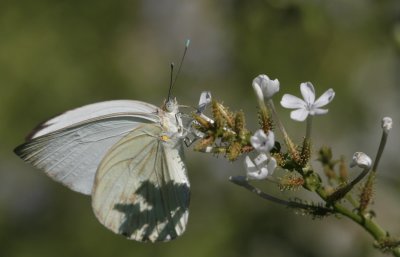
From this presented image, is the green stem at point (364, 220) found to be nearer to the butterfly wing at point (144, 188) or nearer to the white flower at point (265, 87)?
the white flower at point (265, 87)

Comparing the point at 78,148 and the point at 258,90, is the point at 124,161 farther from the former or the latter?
the point at 258,90

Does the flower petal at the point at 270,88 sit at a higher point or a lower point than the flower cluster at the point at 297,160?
higher

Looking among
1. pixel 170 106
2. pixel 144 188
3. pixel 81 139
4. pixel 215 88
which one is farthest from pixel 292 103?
pixel 215 88

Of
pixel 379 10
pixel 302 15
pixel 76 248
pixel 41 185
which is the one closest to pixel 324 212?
pixel 302 15

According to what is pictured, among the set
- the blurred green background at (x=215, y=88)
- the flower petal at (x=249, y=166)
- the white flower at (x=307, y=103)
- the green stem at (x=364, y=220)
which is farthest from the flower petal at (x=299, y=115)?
the blurred green background at (x=215, y=88)

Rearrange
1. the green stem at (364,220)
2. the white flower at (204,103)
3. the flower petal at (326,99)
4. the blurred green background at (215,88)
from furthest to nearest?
the blurred green background at (215,88) < the white flower at (204,103) < the flower petal at (326,99) < the green stem at (364,220)

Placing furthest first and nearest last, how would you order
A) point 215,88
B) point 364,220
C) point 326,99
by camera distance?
point 215,88 → point 326,99 → point 364,220

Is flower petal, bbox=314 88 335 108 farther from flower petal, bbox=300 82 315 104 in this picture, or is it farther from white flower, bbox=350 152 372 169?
white flower, bbox=350 152 372 169

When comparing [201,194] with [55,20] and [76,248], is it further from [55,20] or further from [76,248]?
[55,20]
